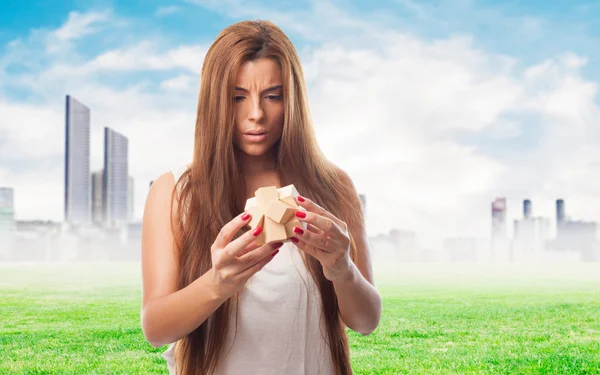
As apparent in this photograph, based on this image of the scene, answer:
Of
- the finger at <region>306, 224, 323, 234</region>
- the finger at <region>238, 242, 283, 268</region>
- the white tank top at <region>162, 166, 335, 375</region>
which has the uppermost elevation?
the finger at <region>306, 224, 323, 234</region>

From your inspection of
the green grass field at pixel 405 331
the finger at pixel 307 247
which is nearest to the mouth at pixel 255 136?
the finger at pixel 307 247

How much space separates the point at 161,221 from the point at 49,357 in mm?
3995

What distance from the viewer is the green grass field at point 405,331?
4973 mm

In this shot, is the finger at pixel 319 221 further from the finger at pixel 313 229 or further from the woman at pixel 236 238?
the woman at pixel 236 238

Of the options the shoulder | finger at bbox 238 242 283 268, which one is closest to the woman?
the shoulder

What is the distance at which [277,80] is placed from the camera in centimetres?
160

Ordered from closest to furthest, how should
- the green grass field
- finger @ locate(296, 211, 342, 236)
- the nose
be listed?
finger @ locate(296, 211, 342, 236) < the nose < the green grass field

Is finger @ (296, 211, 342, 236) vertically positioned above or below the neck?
below

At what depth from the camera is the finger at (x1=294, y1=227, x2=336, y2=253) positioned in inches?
50.8

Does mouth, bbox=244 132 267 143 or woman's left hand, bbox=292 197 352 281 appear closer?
woman's left hand, bbox=292 197 352 281

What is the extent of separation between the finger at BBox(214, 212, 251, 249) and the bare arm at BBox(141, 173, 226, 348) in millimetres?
110

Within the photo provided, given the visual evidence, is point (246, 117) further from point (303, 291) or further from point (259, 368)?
point (259, 368)

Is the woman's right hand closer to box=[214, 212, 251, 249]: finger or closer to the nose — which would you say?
box=[214, 212, 251, 249]: finger

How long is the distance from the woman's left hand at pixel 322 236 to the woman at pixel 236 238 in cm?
15
